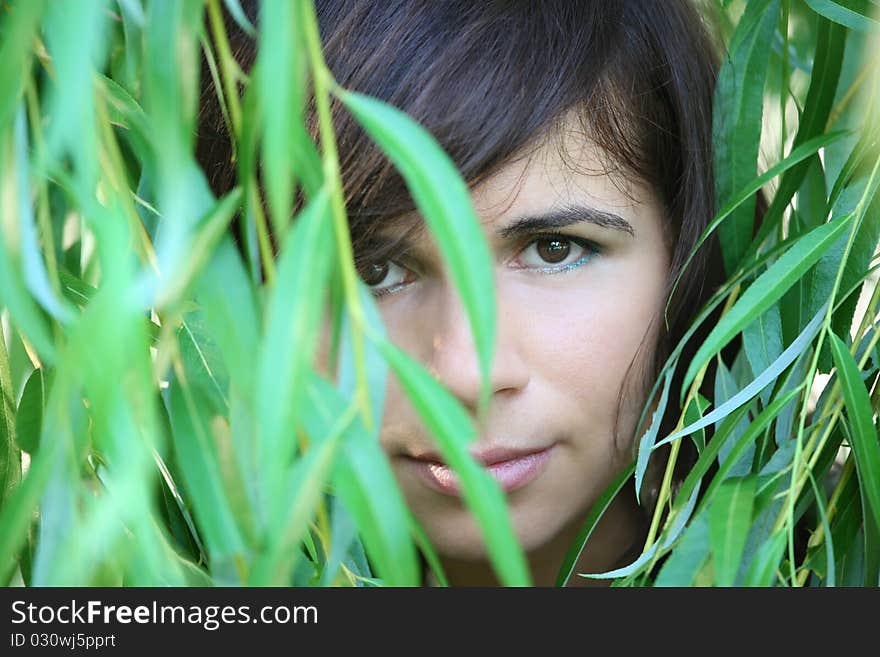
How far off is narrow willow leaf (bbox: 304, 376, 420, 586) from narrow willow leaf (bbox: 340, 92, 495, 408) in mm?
50

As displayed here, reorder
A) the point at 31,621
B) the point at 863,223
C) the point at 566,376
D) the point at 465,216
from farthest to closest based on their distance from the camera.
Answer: the point at 566,376 < the point at 863,223 < the point at 31,621 < the point at 465,216

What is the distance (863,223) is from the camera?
26.8 inches

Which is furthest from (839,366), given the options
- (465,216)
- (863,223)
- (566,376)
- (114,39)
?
(114,39)

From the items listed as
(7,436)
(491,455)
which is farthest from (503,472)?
(7,436)

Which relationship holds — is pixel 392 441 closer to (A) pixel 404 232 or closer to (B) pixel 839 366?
(A) pixel 404 232

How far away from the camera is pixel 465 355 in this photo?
700mm

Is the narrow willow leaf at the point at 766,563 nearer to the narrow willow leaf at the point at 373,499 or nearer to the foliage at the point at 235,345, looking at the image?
the foliage at the point at 235,345

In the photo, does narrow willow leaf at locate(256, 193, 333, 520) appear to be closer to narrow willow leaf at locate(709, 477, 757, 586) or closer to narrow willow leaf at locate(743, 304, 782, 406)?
narrow willow leaf at locate(709, 477, 757, 586)

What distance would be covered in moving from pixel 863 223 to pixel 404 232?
310 millimetres

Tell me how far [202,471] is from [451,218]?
0.18m

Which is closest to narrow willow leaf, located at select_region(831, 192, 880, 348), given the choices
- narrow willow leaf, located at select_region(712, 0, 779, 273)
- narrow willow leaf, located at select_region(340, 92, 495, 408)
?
narrow willow leaf, located at select_region(712, 0, 779, 273)

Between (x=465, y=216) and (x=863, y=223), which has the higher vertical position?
(x=863, y=223)

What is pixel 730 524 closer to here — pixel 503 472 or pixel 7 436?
pixel 503 472

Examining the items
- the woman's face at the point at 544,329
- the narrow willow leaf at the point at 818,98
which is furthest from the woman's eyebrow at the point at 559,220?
the narrow willow leaf at the point at 818,98
